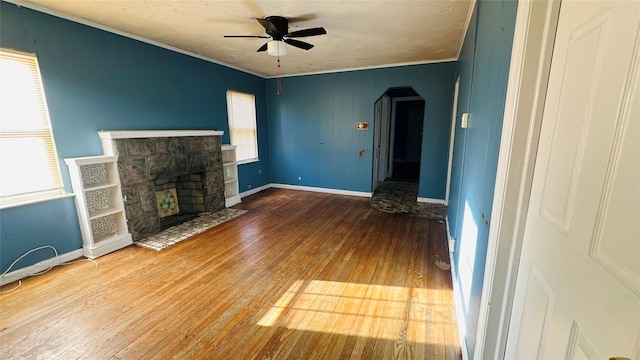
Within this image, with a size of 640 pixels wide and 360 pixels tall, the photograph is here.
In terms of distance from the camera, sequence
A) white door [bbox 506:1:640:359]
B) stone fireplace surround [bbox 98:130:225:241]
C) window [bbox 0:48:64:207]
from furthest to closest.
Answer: stone fireplace surround [bbox 98:130:225:241], window [bbox 0:48:64:207], white door [bbox 506:1:640:359]

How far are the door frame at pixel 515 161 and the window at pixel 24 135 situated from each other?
3967 millimetres

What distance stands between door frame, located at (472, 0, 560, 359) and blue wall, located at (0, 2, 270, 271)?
12.9ft

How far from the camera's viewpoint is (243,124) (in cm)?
551

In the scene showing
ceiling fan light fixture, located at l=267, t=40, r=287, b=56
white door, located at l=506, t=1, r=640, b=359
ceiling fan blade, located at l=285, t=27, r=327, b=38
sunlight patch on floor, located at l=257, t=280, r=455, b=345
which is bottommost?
sunlight patch on floor, located at l=257, t=280, r=455, b=345

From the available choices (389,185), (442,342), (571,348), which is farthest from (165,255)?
(389,185)

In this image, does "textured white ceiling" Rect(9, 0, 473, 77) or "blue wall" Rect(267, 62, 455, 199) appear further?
"blue wall" Rect(267, 62, 455, 199)

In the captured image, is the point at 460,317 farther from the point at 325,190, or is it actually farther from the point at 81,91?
the point at 81,91

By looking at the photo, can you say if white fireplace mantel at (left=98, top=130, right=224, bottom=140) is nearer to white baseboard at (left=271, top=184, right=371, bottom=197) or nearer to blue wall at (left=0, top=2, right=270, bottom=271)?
blue wall at (left=0, top=2, right=270, bottom=271)

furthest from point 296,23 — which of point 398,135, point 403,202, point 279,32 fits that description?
point 398,135

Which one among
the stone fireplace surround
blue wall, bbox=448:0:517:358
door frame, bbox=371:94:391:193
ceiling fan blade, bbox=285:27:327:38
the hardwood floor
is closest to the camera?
blue wall, bbox=448:0:517:358

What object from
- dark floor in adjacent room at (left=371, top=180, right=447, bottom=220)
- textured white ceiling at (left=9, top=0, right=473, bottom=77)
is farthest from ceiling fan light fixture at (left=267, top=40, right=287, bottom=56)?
dark floor in adjacent room at (left=371, top=180, right=447, bottom=220)

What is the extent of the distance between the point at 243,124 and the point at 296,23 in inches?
117

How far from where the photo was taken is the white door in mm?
586

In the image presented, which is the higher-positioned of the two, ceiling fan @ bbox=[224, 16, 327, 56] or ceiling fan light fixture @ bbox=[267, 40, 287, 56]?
ceiling fan @ bbox=[224, 16, 327, 56]
